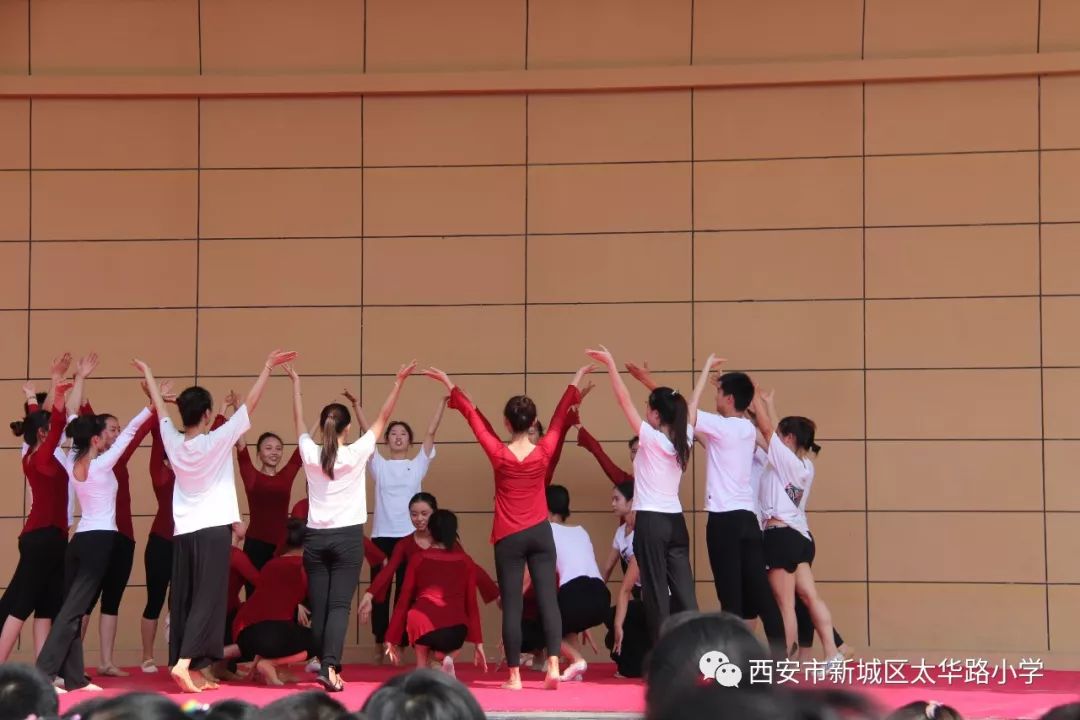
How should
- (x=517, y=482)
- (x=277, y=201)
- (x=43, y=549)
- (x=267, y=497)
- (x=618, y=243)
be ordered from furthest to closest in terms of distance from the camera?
1. (x=277, y=201)
2. (x=618, y=243)
3. (x=267, y=497)
4. (x=43, y=549)
5. (x=517, y=482)

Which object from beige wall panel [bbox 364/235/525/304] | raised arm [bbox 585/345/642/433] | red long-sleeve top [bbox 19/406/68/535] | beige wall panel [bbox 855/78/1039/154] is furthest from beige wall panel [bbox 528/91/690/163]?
red long-sleeve top [bbox 19/406/68/535]

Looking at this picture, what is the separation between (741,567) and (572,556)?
1188 mm

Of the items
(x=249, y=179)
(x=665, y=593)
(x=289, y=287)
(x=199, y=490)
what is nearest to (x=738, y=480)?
(x=665, y=593)

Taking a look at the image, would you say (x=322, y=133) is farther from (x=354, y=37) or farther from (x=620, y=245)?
(x=620, y=245)

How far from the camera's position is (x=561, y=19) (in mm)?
9336

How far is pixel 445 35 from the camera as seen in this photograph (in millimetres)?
9422

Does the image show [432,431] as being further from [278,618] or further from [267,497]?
[278,618]

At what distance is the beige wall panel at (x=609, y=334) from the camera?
9.15 m

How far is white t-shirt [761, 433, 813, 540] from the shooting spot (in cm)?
781

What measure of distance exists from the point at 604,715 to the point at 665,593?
1.19m

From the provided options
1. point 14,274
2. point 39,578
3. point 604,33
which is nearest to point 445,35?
point 604,33

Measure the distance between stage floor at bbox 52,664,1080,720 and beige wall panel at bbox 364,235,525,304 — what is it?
2.78 meters

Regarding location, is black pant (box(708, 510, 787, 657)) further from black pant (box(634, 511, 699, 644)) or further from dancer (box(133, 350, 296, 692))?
dancer (box(133, 350, 296, 692))

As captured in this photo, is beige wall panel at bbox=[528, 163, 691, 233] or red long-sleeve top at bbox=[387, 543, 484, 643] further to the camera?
beige wall panel at bbox=[528, 163, 691, 233]
